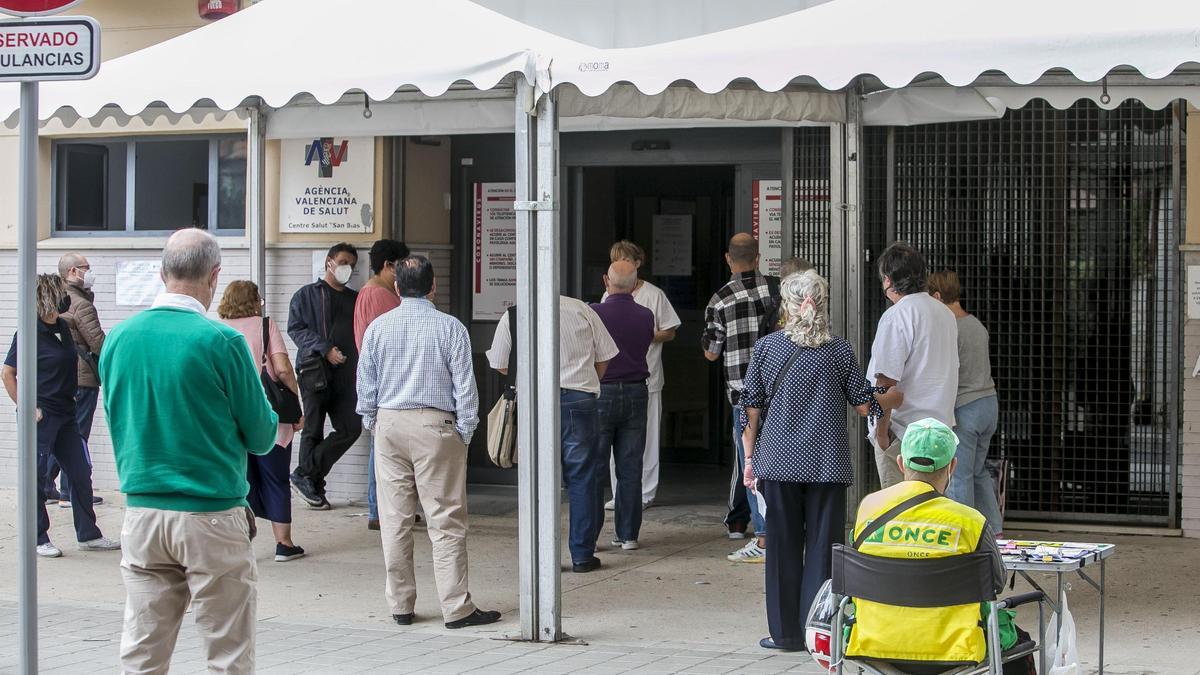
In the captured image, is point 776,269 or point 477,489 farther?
point 477,489

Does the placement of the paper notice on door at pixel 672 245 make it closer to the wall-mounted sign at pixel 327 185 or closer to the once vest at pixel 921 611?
the wall-mounted sign at pixel 327 185

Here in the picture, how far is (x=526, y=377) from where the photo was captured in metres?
6.75

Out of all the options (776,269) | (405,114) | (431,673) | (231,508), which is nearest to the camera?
(231,508)

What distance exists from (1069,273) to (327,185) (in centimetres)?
495

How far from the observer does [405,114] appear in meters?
9.24

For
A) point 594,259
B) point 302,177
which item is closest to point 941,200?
point 594,259

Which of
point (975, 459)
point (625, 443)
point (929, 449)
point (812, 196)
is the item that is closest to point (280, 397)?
point (625, 443)

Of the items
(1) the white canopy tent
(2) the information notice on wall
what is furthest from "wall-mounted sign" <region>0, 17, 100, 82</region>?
(2) the information notice on wall

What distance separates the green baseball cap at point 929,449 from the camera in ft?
16.0

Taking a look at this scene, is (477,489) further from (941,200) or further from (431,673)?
(431,673)

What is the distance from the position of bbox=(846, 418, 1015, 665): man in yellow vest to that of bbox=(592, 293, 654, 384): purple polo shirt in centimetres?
368

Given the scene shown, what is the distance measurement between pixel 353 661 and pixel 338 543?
2968 millimetres

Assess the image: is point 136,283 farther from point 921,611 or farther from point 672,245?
point 921,611

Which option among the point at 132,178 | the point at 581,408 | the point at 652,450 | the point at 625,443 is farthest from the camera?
the point at 132,178
